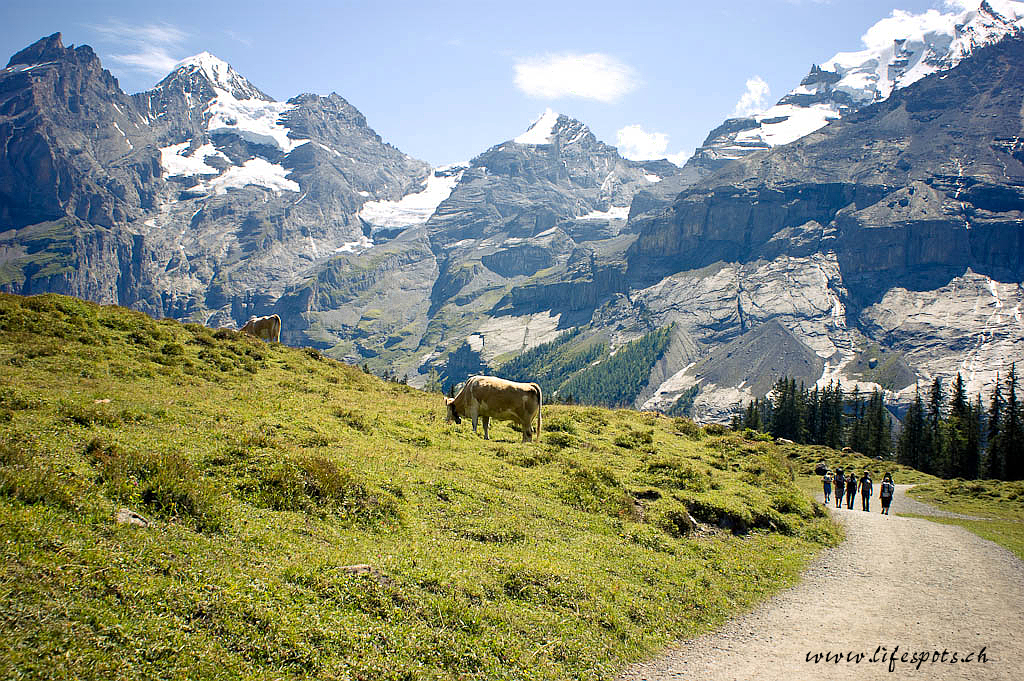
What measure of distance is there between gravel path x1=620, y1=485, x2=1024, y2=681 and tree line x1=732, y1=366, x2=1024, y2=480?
79027 millimetres

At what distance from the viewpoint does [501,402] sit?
26.0m

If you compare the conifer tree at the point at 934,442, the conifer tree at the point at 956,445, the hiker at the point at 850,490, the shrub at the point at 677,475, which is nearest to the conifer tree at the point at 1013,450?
the conifer tree at the point at 956,445

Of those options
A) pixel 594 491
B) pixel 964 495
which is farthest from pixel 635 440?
pixel 964 495

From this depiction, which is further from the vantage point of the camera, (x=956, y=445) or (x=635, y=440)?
(x=956, y=445)

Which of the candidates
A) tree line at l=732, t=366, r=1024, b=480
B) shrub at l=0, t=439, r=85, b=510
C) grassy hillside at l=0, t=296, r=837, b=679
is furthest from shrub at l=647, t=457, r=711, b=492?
→ tree line at l=732, t=366, r=1024, b=480

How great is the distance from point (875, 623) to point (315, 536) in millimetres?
13534

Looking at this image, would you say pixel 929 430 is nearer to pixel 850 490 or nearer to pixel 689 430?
pixel 850 490

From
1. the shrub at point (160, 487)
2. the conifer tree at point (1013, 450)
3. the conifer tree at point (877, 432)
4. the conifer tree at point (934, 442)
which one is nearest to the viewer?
the shrub at point (160, 487)

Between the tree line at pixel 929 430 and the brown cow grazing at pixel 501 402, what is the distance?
8494cm

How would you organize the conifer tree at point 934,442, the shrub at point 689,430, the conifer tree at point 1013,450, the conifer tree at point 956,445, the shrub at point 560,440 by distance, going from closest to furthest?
the shrub at point 560,440, the shrub at point 689,430, the conifer tree at point 1013,450, the conifer tree at point 956,445, the conifer tree at point 934,442

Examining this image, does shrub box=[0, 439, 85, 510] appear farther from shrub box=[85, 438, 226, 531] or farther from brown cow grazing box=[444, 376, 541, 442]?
brown cow grazing box=[444, 376, 541, 442]

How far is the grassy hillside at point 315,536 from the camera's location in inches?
331

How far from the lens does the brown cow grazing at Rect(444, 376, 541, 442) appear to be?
25953 mm

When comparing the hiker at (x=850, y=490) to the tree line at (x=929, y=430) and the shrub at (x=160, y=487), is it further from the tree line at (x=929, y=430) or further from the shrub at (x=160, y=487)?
the tree line at (x=929, y=430)
